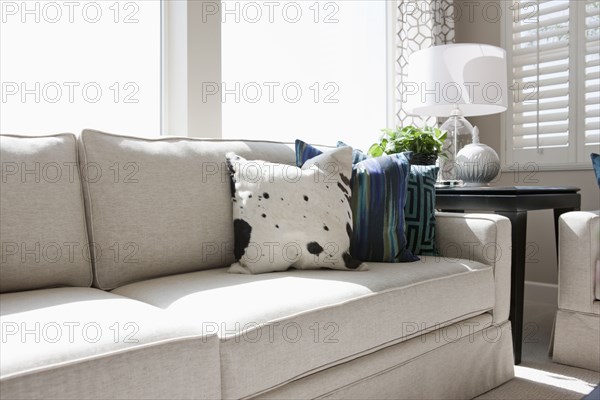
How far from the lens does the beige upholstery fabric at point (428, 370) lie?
1.41 m

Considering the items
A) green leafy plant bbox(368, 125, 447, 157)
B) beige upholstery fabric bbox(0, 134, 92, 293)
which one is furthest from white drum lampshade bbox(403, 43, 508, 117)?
beige upholstery fabric bbox(0, 134, 92, 293)

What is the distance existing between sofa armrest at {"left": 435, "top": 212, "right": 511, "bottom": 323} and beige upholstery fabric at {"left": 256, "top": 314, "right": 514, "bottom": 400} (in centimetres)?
12

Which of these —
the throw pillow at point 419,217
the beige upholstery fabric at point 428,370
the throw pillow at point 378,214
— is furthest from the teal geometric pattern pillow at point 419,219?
the beige upholstery fabric at point 428,370

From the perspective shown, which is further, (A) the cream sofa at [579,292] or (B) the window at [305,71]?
(B) the window at [305,71]

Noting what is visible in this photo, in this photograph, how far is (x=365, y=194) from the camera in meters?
1.90

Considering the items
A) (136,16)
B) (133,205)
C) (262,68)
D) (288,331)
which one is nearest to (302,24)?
(262,68)

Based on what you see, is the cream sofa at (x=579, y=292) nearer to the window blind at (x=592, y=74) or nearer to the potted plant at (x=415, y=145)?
the potted plant at (x=415, y=145)

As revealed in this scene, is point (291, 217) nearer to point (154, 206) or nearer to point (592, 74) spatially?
point (154, 206)

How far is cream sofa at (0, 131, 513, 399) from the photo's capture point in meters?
1.06

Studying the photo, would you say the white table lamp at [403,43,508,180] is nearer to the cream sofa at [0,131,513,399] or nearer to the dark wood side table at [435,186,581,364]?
the dark wood side table at [435,186,581,364]

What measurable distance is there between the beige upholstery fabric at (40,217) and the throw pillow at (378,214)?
81 cm

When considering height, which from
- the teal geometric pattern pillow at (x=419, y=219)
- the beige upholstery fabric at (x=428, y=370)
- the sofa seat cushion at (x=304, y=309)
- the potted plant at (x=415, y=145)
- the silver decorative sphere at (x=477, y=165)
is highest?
the potted plant at (x=415, y=145)

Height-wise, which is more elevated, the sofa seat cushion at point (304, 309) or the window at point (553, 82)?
the window at point (553, 82)

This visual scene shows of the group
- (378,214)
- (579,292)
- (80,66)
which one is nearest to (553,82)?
(579,292)
